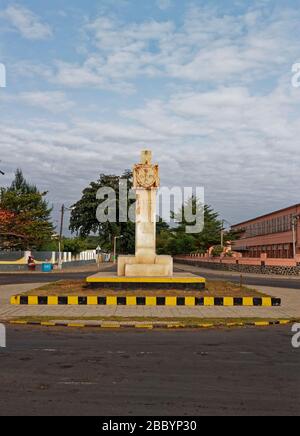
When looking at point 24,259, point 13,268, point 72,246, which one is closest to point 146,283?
point 13,268

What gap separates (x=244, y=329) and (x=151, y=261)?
359 inches

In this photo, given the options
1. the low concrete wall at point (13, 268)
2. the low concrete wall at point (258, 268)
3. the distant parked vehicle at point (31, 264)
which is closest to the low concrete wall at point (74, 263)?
the low concrete wall at point (13, 268)

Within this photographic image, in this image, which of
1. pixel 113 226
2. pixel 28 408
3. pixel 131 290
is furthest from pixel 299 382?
pixel 113 226

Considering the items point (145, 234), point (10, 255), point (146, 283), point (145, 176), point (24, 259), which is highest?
point (145, 176)

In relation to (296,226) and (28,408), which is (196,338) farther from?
(296,226)

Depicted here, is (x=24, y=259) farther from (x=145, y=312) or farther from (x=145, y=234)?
(x=145, y=312)

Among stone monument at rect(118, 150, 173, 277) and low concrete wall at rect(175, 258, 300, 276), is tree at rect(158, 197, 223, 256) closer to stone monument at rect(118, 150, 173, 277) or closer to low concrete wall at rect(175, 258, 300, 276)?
low concrete wall at rect(175, 258, 300, 276)

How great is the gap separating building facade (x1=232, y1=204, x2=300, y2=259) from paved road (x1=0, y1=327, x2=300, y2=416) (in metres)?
37.6

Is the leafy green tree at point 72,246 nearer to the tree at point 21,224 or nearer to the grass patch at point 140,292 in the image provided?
the tree at point 21,224

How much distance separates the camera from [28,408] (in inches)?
230

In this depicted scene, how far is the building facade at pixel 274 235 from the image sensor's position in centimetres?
5219

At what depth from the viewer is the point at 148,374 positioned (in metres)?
7.57

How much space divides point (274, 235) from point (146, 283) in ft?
144

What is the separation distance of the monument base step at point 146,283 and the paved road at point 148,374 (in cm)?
787
